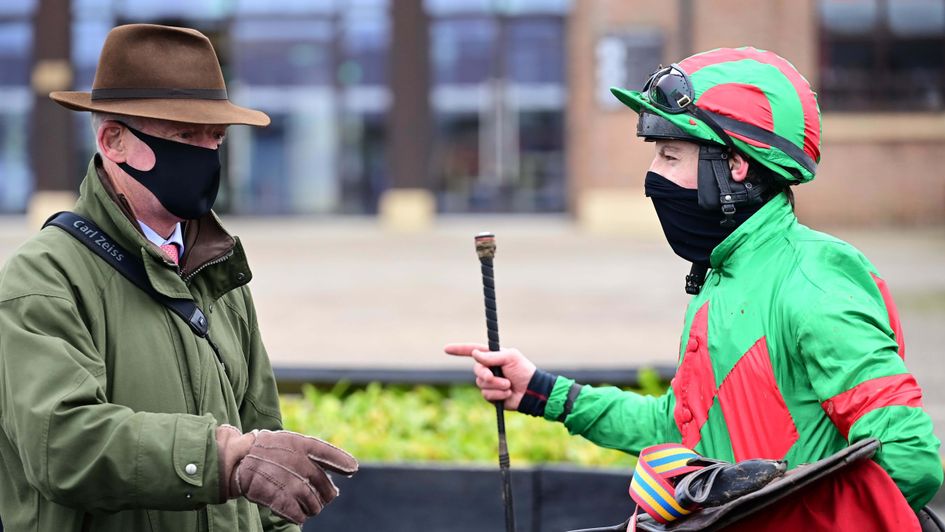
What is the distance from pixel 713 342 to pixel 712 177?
0.36 meters

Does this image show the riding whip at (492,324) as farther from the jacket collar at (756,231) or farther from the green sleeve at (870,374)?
the green sleeve at (870,374)

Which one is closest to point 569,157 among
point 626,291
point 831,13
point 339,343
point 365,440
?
point 831,13

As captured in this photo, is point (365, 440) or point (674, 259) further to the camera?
point (674, 259)

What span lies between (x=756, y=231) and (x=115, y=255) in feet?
4.47

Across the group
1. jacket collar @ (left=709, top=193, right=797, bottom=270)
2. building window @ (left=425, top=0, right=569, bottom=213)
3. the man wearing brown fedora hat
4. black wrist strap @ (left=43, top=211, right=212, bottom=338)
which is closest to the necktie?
the man wearing brown fedora hat

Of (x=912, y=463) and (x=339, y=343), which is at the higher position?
(x=912, y=463)

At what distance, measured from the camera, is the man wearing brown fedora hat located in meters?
2.34

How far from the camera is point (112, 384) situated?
2.56m

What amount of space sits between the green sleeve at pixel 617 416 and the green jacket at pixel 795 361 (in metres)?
0.21

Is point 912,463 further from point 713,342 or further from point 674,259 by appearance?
point 674,259

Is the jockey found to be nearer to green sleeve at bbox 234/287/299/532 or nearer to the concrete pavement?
green sleeve at bbox 234/287/299/532

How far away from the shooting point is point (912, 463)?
2.27 metres

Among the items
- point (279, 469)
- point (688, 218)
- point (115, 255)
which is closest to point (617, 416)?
point (688, 218)

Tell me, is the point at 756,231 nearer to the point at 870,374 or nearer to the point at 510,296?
the point at 870,374
